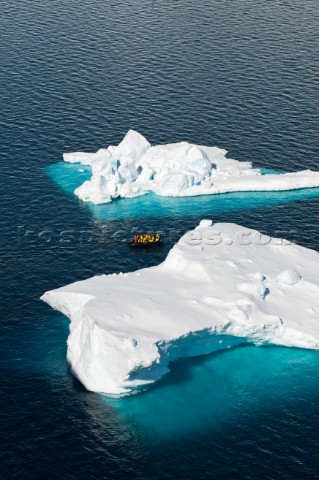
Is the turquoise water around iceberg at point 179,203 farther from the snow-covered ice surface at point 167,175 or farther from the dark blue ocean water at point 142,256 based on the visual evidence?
the snow-covered ice surface at point 167,175

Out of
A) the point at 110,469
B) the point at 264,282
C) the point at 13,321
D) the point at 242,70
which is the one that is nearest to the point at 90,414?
the point at 110,469

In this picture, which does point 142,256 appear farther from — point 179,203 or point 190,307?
point 190,307

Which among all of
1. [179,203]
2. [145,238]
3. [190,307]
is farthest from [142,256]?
[190,307]

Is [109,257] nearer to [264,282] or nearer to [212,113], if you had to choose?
[264,282]

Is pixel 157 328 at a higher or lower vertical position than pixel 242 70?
lower

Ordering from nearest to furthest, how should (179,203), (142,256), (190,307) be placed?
(190,307) → (142,256) → (179,203)

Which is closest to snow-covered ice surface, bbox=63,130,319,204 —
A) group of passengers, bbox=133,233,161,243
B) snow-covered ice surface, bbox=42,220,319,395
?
group of passengers, bbox=133,233,161,243
